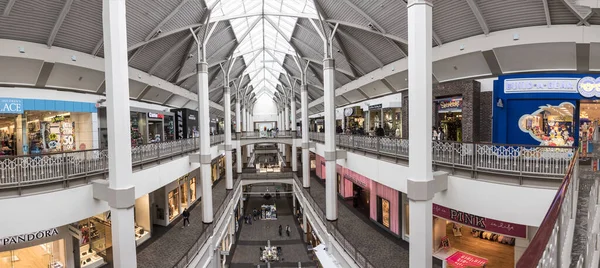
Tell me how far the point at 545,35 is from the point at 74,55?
78.0 ft

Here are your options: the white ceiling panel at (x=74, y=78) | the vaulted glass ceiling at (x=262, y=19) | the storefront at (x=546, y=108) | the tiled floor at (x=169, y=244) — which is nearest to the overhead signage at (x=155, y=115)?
the white ceiling panel at (x=74, y=78)

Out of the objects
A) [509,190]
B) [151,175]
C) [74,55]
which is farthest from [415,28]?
[74,55]

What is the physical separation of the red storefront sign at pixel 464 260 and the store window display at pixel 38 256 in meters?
18.2

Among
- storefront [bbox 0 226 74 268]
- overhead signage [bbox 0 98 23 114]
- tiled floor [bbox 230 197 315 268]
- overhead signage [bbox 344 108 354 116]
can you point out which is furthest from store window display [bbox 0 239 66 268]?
overhead signage [bbox 344 108 354 116]

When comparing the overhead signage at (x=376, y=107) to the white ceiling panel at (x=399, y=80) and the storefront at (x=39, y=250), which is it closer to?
the white ceiling panel at (x=399, y=80)

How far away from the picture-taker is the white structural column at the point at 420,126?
9.20 m

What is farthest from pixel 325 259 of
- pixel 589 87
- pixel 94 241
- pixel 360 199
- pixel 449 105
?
pixel 589 87

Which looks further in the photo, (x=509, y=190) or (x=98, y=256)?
(x=98, y=256)

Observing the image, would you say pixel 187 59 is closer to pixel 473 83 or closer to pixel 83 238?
pixel 83 238

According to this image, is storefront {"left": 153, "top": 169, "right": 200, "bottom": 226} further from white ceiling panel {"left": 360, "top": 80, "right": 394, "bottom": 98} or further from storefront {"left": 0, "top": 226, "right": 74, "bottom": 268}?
white ceiling panel {"left": 360, "top": 80, "right": 394, "bottom": 98}

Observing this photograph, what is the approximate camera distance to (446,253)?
1451cm

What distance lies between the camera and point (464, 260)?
13.5 m

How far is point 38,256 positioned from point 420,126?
16.7 meters

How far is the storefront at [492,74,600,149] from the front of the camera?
546 inches
